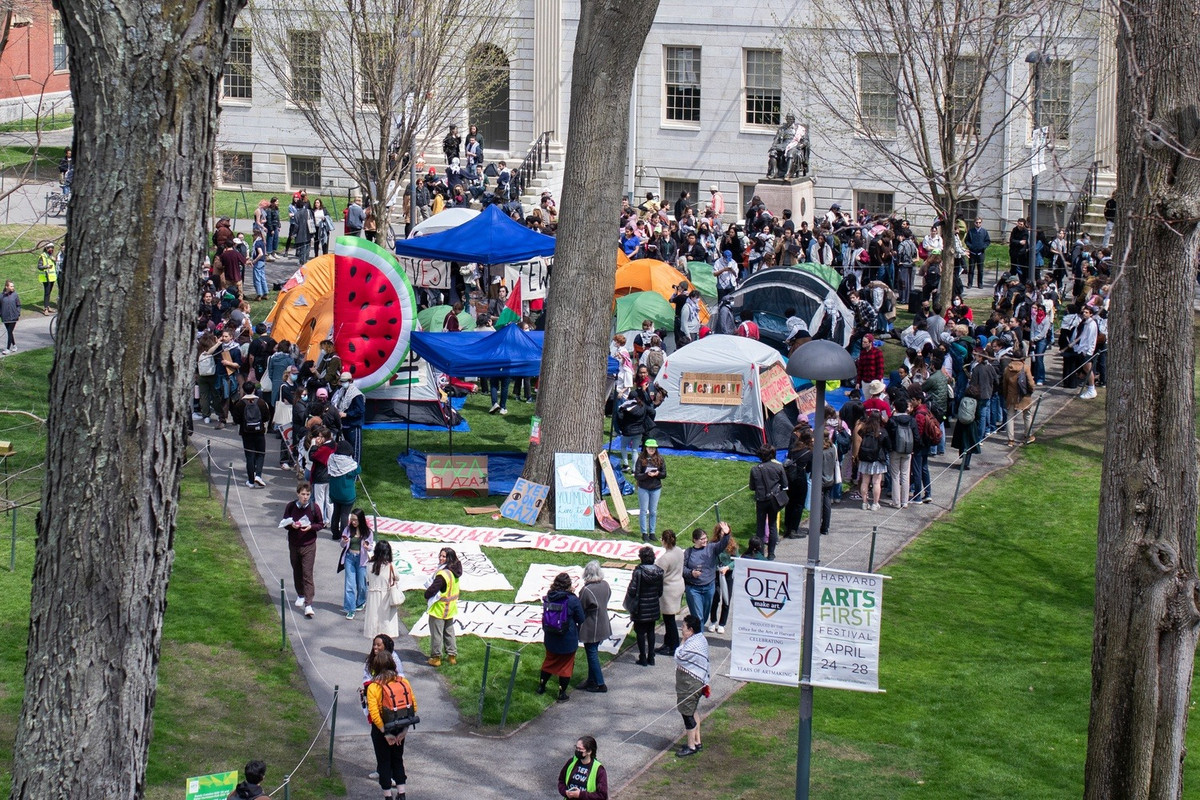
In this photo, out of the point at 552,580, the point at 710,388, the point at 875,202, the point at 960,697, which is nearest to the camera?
the point at 960,697

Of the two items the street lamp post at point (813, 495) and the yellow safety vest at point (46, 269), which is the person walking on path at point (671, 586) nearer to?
the street lamp post at point (813, 495)

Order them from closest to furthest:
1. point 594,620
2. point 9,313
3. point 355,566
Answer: point 594,620 < point 355,566 < point 9,313

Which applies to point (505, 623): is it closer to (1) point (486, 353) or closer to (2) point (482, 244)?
(1) point (486, 353)

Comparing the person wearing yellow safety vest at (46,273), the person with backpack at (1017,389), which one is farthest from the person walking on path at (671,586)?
the person wearing yellow safety vest at (46,273)

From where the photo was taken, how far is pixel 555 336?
20.6 m

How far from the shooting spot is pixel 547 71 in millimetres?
46344

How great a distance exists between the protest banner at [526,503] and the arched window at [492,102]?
18738 mm

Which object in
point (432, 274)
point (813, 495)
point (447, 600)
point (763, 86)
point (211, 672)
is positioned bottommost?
point (211, 672)

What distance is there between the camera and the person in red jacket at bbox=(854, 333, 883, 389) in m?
24.4

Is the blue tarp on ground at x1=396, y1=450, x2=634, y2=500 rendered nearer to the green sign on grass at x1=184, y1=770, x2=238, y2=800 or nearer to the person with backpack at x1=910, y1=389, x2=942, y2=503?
the person with backpack at x1=910, y1=389, x2=942, y2=503

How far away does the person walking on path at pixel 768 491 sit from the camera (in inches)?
736

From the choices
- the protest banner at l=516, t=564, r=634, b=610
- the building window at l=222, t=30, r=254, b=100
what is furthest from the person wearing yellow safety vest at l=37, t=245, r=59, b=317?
the protest banner at l=516, t=564, r=634, b=610

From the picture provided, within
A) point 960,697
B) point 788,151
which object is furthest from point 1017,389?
point 788,151

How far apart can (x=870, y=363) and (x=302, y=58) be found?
17.4 metres
